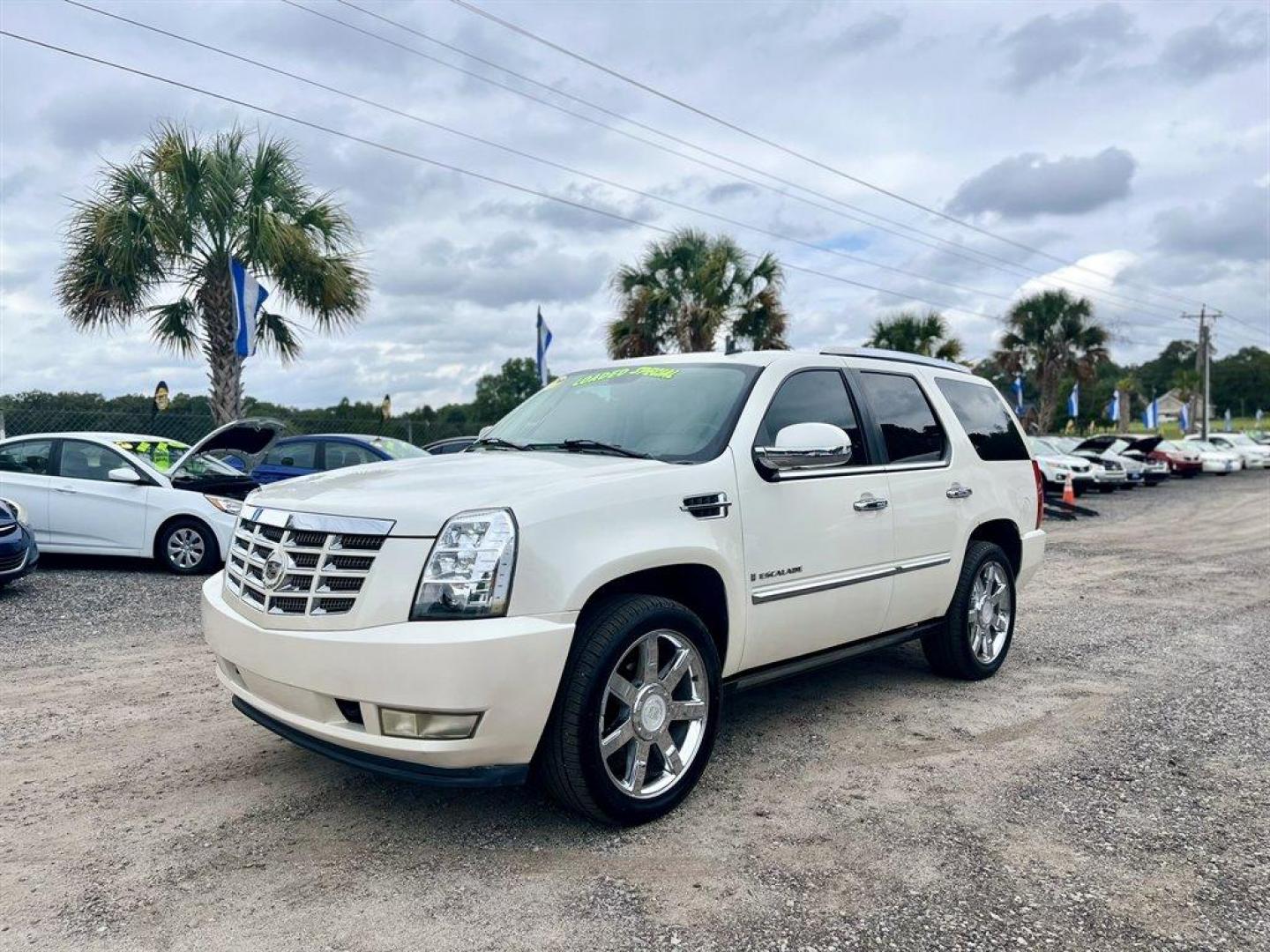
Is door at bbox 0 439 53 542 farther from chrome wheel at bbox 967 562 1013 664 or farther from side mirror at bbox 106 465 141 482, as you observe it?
chrome wheel at bbox 967 562 1013 664

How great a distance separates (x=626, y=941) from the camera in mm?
2764

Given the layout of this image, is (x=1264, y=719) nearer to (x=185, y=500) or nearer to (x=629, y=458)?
(x=629, y=458)

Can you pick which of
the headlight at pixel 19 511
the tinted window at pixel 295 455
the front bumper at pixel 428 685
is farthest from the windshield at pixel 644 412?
the tinted window at pixel 295 455

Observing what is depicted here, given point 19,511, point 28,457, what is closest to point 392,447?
point 28,457

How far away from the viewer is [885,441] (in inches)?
193

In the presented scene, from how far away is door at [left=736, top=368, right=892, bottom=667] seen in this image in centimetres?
402

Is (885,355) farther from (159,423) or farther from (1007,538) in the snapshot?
(159,423)

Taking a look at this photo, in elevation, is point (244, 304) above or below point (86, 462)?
above

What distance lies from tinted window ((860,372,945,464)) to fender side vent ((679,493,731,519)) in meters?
1.42

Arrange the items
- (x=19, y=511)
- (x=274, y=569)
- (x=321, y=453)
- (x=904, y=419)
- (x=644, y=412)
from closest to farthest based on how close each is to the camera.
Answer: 1. (x=274, y=569)
2. (x=644, y=412)
3. (x=904, y=419)
4. (x=19, y=511)
5. (x=321, y=453)

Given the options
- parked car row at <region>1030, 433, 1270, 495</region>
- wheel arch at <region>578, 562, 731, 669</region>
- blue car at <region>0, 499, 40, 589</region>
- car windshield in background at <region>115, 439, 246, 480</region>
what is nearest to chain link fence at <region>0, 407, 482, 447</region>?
car windshield in background at <region>115, 439, 246, 480</region>

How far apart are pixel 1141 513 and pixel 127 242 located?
18614 mm

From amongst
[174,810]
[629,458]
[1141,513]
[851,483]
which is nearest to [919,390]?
[851,483]

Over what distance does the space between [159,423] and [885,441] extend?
1486 centimetres
